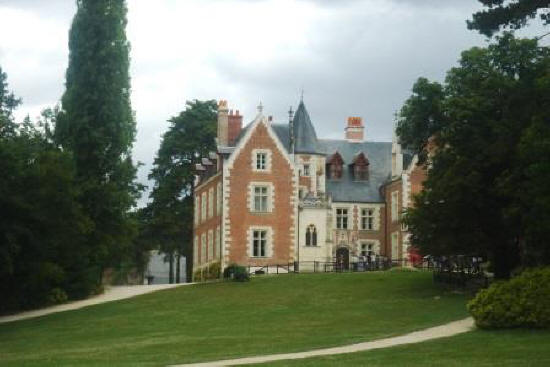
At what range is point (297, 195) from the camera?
67938 millimetres

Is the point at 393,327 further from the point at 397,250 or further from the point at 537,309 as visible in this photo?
the point at 397,250

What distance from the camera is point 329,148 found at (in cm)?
7769

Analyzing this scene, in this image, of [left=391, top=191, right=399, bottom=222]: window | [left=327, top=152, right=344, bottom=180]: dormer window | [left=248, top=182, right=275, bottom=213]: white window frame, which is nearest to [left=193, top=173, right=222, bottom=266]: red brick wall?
[left=248, top=182, right=275, bottom=213]: white window frame

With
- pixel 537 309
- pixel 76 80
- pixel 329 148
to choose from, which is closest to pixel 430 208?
pixel 537 309

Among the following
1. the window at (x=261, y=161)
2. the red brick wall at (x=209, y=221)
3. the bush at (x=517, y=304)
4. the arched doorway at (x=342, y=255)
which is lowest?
the bush at (x=517, y=304)

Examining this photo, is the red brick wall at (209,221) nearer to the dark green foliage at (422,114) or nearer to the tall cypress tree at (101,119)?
the tall cypress tree at (101,119)

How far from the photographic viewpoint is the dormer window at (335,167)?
75.8 m

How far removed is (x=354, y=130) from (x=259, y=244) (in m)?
15.8

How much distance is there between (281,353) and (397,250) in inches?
1741

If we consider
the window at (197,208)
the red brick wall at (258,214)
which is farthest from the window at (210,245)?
the window at (197,208)

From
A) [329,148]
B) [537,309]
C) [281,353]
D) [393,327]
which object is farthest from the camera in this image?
[329,148]

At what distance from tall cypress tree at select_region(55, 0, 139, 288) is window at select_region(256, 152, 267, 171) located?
10979 millimetres

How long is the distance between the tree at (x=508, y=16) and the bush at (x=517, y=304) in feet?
24.7

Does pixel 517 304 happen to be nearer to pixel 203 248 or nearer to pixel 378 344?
pixel 378 344
